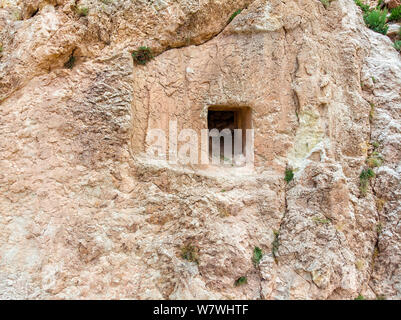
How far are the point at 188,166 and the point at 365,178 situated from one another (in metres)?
2.83

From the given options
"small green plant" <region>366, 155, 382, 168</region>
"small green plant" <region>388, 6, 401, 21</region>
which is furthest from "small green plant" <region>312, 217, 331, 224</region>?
"small green plant" <region>388, 6, 401, 21</region>

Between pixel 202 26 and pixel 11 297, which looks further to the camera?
pixel 202 26

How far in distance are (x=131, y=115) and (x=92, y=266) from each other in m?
2.11

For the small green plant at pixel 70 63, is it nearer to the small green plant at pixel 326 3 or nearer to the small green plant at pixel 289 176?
the small green plant at pixel 289 176

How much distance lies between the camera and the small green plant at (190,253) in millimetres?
4012

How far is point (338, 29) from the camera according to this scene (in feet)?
17.1

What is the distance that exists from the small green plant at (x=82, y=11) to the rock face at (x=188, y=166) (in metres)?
0.05

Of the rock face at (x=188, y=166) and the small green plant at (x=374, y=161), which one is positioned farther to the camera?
the small green plant at (x=374, y=161)

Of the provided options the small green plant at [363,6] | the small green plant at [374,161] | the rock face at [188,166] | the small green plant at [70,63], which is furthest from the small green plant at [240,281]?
the small green plant at [363,6]

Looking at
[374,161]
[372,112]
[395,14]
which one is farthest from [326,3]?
[374,161]

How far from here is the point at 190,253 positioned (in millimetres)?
4039

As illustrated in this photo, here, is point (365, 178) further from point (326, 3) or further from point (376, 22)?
point (376, 22)

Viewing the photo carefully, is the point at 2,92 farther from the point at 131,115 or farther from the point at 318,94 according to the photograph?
the point at 318,94

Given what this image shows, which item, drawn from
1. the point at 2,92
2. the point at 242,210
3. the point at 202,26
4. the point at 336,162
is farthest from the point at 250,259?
the point at 2,92
